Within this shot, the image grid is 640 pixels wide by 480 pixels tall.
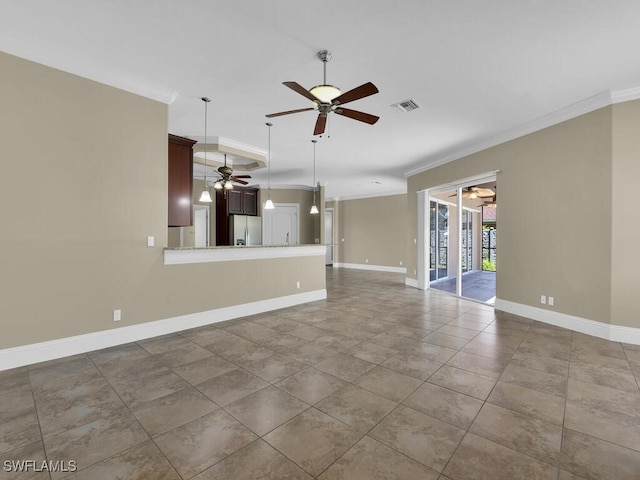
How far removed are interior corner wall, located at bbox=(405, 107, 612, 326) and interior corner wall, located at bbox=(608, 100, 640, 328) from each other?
0.06m

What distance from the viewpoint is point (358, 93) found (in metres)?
2.59

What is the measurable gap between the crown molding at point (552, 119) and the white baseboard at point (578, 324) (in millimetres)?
2641

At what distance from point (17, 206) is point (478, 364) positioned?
182 inches

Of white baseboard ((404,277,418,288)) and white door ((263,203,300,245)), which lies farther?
white door ((263,203,300,245))

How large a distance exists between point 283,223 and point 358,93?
7.44 metres

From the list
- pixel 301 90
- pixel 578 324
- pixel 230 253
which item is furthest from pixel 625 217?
pixel 230 253

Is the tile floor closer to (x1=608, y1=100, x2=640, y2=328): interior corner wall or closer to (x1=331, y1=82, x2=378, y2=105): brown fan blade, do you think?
(x1=608, y1=100, x2=640, y2=328): interior corner wall

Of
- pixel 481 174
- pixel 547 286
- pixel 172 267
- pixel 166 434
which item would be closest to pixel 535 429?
pixel 166 434

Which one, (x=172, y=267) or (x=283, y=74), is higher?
(x=283, y=74)

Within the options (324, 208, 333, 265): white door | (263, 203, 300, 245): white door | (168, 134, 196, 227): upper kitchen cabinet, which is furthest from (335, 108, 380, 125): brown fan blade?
(324, 208, 333, 265): white door

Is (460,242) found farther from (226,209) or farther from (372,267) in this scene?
(226,209)

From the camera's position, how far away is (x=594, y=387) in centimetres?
247

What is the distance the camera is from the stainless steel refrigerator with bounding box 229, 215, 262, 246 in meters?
8.43

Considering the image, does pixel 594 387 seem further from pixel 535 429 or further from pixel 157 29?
pixel 157 29
